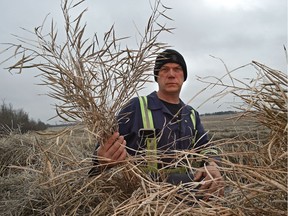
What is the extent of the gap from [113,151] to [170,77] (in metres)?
1.41

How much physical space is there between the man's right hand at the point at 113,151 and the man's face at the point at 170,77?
132 cm

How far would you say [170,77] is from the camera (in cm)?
314

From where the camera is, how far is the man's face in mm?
3138

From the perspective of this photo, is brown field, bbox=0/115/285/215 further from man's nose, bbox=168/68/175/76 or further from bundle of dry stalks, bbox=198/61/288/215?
man's nose, bbox=168/68/175/76

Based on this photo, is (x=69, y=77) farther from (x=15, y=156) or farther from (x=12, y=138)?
(x=12, y=138)

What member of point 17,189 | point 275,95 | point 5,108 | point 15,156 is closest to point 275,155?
point 275,95

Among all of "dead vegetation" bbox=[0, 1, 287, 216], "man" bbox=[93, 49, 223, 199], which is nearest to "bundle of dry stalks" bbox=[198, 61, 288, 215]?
"dead vegetation" bbox=[0, 1, 287, 216]

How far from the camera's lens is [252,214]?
4.33ft

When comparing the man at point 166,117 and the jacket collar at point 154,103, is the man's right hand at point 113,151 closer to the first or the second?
the man at point 166,117

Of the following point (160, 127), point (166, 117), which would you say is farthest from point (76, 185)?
point (166, 117)

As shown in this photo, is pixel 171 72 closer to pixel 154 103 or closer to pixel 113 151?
pixel 154 103

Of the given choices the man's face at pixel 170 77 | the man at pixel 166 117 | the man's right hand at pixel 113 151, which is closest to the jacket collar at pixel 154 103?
the man at pixel 166 117

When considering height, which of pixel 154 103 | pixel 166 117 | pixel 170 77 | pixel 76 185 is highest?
pixel 170 77

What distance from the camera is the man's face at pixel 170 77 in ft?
10.3
